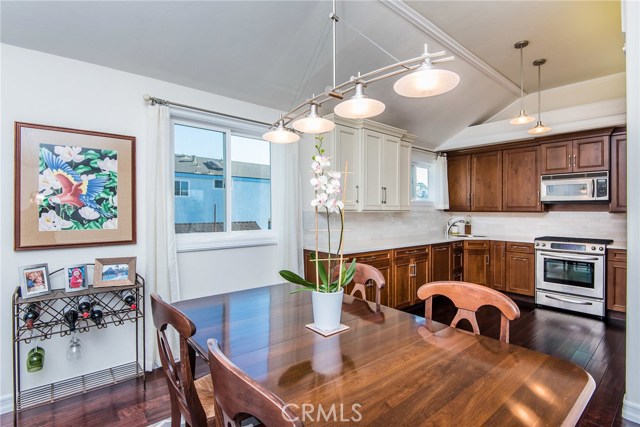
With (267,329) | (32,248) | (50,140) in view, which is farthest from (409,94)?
(32,248)

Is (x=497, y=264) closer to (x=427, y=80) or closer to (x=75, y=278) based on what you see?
(x=427, y=80)

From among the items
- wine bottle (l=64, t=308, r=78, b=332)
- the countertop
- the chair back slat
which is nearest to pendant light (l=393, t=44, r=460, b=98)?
the chair back slat

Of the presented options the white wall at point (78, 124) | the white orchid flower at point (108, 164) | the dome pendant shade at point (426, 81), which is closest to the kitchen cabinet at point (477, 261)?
the white wall at point (78, 124)

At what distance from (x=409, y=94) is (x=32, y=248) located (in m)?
2.57

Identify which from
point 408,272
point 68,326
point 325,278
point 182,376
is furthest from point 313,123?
point 408,272

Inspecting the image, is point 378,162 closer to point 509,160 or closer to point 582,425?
point 509,160

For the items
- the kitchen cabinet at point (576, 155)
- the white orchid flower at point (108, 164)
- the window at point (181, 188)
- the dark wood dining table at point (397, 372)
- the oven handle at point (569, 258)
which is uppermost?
the kitchen cabinet at point (576, 155)

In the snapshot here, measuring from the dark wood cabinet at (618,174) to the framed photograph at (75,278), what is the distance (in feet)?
17.9

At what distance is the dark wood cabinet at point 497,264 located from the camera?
454 centimetres

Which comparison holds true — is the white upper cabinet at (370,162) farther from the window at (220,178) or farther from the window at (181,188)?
the window at (181,188)

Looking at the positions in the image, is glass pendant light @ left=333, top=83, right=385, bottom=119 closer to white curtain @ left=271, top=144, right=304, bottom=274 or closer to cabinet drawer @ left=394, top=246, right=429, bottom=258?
white curtain @ left=271, top=144, right=304, bottom=274

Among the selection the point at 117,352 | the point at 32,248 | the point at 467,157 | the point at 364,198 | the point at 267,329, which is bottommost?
the point at 117,352

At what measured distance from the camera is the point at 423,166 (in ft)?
17.0

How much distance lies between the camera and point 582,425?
1.91m
